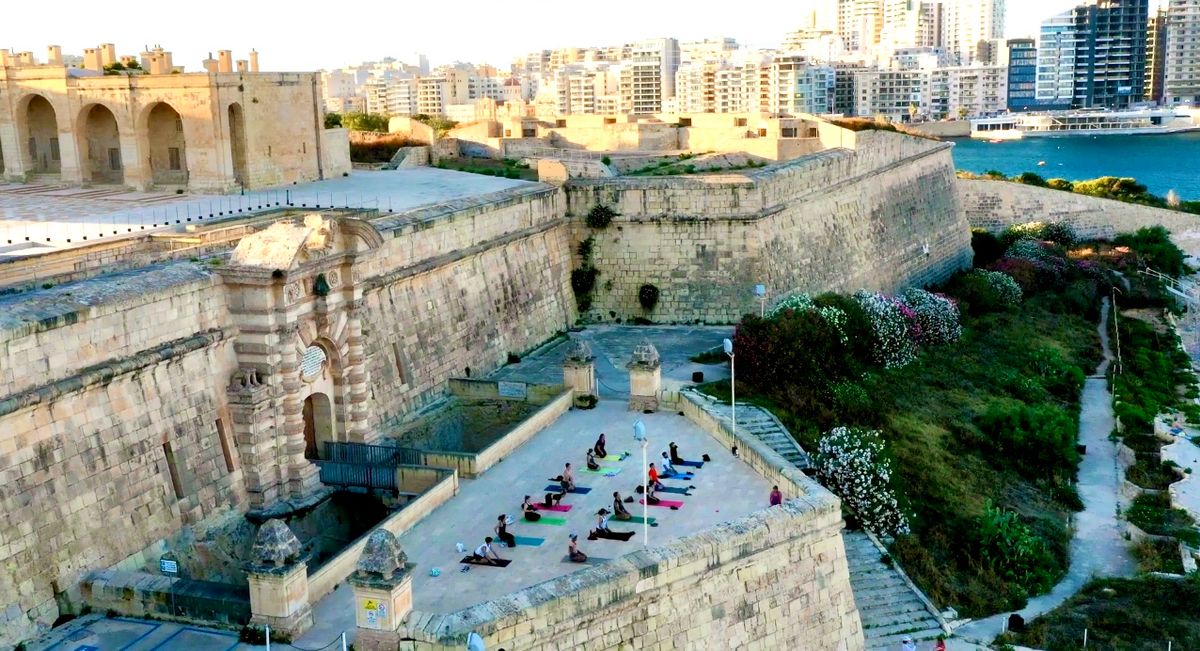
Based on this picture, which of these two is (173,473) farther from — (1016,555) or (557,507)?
(1016,555)

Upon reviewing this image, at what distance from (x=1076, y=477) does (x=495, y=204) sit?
11674mm

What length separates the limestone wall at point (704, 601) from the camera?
12.5 meters

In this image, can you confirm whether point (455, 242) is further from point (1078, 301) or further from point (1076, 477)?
point (1078, 301)

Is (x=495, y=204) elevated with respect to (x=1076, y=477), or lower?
elevated

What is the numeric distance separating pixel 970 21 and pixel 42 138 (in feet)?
606

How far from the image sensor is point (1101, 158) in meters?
100

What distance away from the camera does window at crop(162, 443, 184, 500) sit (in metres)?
15.1

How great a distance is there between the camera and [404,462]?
17.8 meters

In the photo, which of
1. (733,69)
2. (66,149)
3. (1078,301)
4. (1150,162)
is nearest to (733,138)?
(1078,301)

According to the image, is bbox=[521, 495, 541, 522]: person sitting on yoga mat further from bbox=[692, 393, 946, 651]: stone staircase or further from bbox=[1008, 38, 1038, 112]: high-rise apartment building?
bbox=[1008, 38, 1038, 112]: high-rise apartment building

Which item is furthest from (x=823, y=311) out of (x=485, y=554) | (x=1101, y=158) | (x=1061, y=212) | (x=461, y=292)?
(x=1101, y=158)

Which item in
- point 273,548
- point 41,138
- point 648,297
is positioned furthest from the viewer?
point 41,138

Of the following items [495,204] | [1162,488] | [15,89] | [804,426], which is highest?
[15,89]

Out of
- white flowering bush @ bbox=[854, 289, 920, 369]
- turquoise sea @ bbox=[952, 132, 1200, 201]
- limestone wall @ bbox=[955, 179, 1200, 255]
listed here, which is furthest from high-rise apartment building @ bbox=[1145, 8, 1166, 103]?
white flowering bush @ bbox=[854, 289, 920, 369]
